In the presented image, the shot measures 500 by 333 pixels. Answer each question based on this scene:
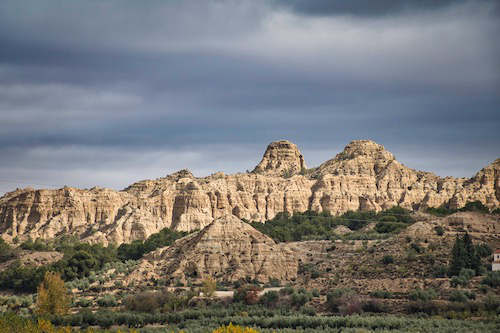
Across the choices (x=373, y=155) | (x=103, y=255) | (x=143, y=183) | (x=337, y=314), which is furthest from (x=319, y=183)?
(x=337, y=314)

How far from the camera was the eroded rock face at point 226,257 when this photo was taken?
6391 centimetres

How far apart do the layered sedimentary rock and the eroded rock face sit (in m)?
45.5

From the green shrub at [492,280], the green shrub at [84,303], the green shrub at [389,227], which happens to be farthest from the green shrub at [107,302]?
the green shrub at [389,227]

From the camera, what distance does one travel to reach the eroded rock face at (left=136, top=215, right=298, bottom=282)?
63.9 m

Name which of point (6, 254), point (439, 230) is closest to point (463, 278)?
point (439, 230)

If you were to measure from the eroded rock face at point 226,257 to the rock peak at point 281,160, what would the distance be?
97.6 meters

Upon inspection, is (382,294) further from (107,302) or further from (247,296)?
(107,302)

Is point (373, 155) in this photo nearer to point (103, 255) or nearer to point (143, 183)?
point (143, 183)

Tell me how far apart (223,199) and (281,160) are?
46449 mm

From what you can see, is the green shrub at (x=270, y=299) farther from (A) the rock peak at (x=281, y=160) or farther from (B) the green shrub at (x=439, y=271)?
(A) the rock peak at (x=281, y=160)

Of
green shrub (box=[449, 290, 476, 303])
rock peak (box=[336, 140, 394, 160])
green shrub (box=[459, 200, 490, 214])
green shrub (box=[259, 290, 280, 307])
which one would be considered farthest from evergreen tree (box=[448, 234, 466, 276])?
rock peak (box=[336, 140, 394, 160])

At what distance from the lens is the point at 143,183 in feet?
511

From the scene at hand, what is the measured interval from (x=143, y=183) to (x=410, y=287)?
113435 millimetres

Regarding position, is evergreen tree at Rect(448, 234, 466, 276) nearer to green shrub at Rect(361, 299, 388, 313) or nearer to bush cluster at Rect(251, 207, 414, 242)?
green shrub at Rect(361, 299, 388, 313)
